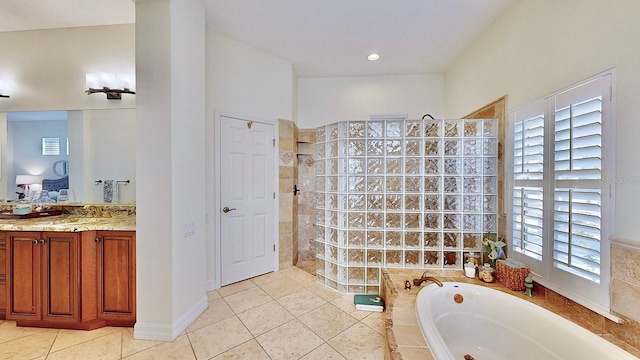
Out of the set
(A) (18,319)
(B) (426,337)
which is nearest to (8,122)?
(A) (18,319)

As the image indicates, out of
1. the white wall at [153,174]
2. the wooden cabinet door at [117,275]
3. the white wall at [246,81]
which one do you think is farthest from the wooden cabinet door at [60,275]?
the white wall at [246,81]

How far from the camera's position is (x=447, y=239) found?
2.31 metres

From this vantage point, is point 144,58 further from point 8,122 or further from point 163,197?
point 8,122

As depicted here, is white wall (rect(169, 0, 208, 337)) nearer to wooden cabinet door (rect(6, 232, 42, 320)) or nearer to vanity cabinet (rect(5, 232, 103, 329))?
vanity cabinet (rect(5, 232, 103, 329))

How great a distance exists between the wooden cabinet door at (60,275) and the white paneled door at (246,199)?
3.76ft

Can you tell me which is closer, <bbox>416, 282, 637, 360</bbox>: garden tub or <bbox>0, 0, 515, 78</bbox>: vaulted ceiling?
<bbox>416, 282, 637, 360</bbox>: garden tub

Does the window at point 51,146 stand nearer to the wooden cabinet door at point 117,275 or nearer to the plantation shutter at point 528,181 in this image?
the wooden cabinet door at point 117,275

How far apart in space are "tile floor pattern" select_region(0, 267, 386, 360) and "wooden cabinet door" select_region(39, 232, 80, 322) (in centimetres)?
18

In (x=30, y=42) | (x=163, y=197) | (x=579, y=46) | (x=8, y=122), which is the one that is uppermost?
(x=30, y=42)

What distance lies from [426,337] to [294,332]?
3.44ft

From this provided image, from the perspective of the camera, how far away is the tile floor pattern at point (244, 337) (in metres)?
1.60

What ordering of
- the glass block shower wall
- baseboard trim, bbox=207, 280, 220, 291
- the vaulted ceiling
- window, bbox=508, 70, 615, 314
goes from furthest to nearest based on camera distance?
baseboard trim, bbox=207, 280, 220, 291
the glass block shower wall
the vaulted ceiling
window, bbox=508, 70, 615, 314

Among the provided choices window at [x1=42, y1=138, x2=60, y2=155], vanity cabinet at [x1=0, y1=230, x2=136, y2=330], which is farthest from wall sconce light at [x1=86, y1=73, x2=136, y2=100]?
vanity cabinet at [x1=0, y1=230, x2=136, y2=330]

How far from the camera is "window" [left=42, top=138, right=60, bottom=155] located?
237cm
